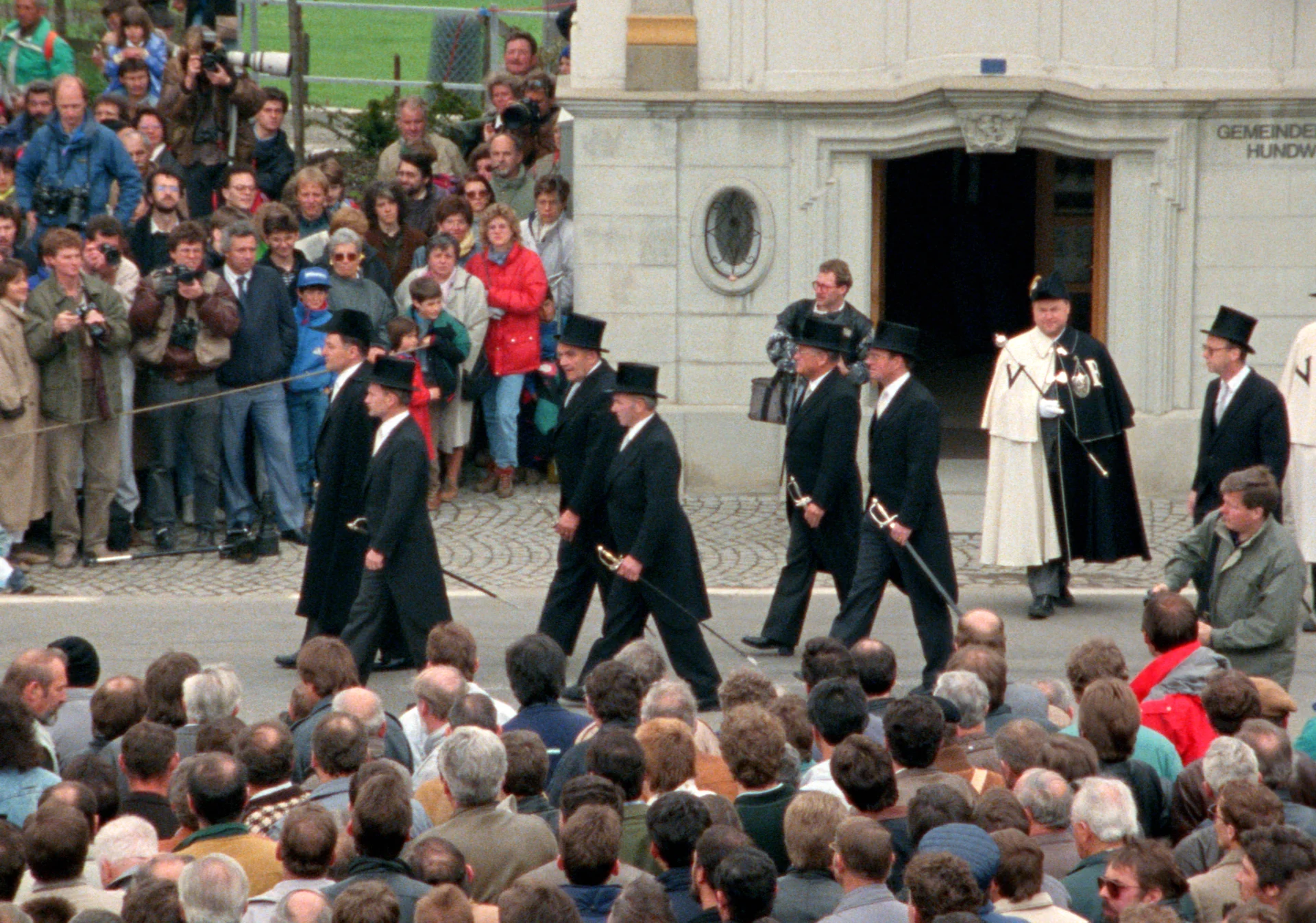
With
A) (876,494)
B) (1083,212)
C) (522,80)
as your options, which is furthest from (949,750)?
(1083,212)

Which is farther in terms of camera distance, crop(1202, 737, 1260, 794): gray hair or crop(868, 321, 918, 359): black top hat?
crop(868, 321, 918, 359): black top hat

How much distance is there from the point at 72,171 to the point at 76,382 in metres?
2.29

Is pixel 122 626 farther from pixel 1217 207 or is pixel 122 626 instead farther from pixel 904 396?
pixel 1217 207

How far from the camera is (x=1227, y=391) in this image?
1196 centimetres

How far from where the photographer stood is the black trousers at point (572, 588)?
36.5ft

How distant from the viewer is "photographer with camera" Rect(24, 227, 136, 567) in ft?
43.3

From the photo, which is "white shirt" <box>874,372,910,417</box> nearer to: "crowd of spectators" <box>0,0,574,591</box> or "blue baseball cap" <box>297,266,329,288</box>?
"crowd of spectators" <box>0,0,574,591</box>

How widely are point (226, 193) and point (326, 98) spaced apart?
1071cm

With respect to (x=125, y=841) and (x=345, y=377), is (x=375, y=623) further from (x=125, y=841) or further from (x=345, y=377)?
(x=125, y=841)

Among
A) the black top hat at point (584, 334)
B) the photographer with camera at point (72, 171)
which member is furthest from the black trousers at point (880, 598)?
the photographer with camera at point (72, 171)

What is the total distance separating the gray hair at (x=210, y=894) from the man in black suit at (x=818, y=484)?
6.14 metres

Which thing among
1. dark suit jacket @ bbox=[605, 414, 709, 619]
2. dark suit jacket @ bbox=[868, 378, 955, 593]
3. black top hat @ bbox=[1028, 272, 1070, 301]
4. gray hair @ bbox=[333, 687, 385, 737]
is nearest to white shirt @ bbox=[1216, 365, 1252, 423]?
black top hat @ bbox=[1028, 272, 1070, 301]

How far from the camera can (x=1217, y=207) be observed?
15.7m

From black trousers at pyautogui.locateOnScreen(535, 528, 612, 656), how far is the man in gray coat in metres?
5.28
